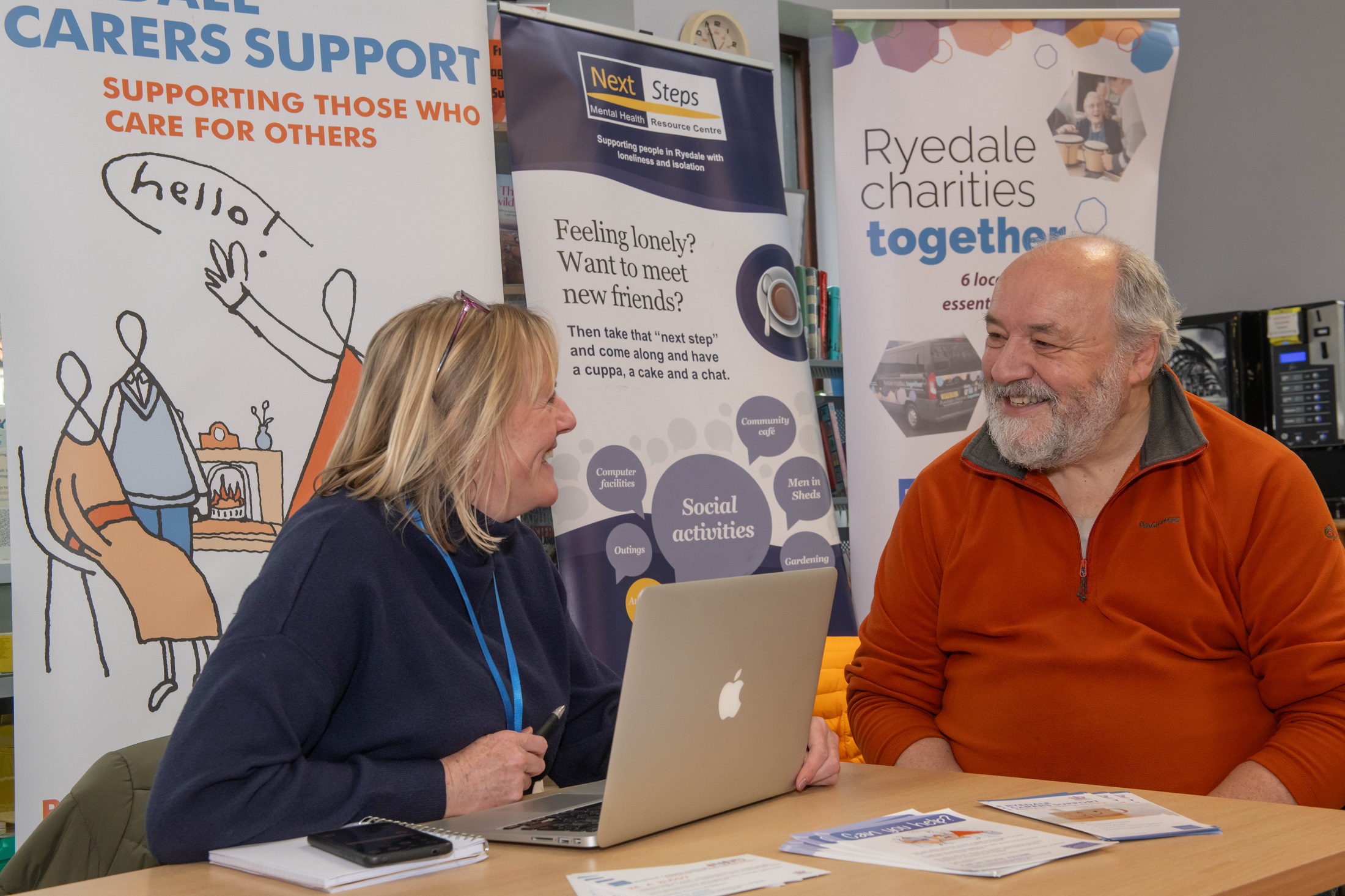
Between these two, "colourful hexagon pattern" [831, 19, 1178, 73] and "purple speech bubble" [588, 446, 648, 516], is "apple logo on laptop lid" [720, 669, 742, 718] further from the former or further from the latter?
"colourful hexagon pattern" [831, 19, 1178, 73]

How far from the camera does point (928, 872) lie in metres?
1.04

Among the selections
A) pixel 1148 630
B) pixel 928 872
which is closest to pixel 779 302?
pixel 1148 630

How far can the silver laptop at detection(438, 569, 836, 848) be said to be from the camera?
1152 millimetres

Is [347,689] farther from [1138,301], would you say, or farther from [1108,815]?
[1138,301]

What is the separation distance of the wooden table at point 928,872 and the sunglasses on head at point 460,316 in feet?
2.18

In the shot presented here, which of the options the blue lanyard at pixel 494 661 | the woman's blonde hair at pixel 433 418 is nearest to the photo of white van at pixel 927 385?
the woman's blonde hair at pixel 433 418

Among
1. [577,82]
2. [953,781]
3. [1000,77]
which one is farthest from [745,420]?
[953,781]

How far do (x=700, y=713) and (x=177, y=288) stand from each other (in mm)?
1764

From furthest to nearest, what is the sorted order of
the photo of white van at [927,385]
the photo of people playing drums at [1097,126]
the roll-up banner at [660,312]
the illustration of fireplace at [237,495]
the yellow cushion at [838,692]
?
the photo of people playing drums at [1097,126] < the photo of white van at [927,385] < the roll-up banner at [660,312] < the illustration of fireplace at [237,495] < the yellow cushion at [838,692]

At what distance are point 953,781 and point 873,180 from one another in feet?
7.75

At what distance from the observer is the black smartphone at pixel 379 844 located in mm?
1058

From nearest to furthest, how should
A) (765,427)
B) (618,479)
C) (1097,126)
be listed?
1. (618,479)
2. (765,427)
3. (1097,126)

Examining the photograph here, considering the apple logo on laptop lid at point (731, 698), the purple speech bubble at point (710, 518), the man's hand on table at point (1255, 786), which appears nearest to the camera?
the apple logo on laptop lid at point (731, 698)

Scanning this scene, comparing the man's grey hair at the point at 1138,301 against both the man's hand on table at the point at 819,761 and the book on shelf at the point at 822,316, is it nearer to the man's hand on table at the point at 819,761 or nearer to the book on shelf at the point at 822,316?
the man's hand on table at the point at 819,761
